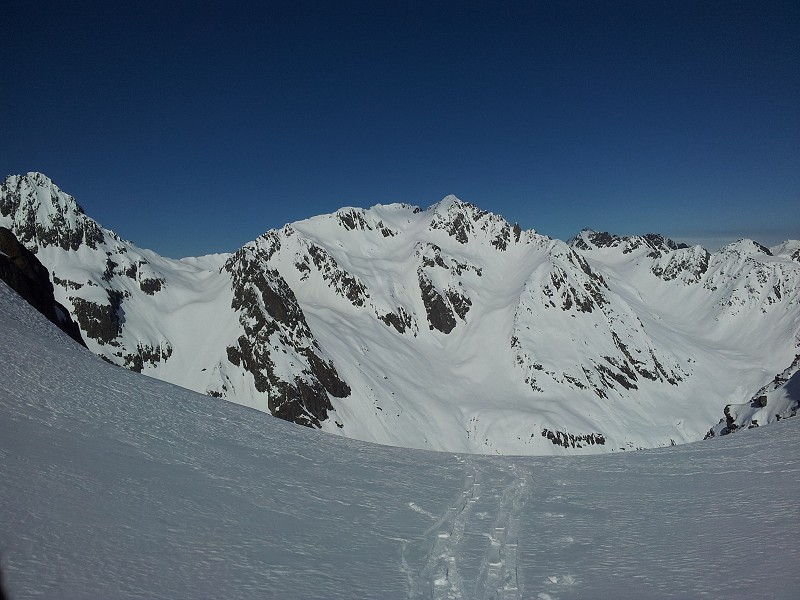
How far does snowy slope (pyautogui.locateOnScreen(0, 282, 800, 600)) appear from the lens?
6.03 meters

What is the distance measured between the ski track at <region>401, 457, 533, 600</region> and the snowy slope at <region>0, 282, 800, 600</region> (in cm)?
4

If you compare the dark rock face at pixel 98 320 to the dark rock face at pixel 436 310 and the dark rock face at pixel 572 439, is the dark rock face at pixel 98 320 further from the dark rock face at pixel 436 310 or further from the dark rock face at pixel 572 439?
the dark rock face at pixel 572 439

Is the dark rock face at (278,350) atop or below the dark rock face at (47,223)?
below

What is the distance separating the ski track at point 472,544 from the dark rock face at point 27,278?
910 inches

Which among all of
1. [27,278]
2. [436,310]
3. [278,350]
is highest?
[436,310]

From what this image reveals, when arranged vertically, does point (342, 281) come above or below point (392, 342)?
above

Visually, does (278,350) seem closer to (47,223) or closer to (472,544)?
(47,223)

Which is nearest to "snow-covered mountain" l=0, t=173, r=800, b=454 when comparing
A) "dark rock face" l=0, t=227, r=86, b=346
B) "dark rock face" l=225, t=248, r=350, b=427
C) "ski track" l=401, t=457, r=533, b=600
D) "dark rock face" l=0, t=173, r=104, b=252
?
"dark rock face" l=225, t=248, r=350, b=427

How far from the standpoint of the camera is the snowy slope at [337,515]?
603 cm

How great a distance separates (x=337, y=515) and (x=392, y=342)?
474 ft

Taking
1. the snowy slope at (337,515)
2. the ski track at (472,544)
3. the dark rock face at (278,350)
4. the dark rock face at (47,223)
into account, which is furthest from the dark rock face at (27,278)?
the dark rock face at (47,223)

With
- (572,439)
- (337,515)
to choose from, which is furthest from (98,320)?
(337,515)

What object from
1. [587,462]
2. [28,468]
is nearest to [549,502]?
[587,462]

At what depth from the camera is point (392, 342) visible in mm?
153000
